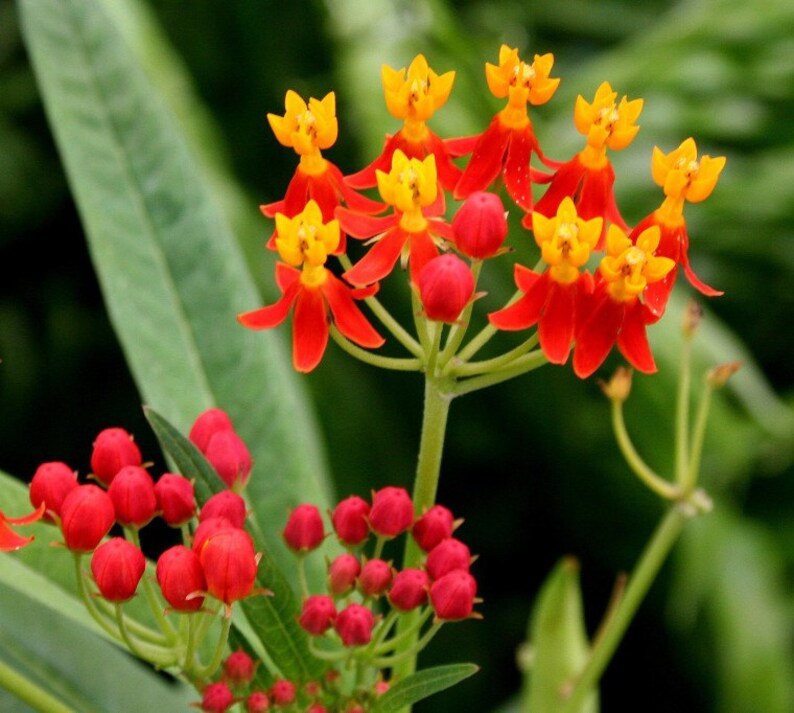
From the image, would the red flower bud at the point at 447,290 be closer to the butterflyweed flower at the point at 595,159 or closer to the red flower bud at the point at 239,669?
the butterflyweed flower at the point at 595,159

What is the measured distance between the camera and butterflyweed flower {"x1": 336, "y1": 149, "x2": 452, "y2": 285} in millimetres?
702

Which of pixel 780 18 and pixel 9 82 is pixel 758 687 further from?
pixel 9 82

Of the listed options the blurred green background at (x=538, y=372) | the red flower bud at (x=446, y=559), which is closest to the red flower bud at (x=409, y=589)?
the red flower bud at (x=446, y=559)

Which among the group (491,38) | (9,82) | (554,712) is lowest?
(554,712)

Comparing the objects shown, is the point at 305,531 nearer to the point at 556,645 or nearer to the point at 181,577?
the point at 181,577

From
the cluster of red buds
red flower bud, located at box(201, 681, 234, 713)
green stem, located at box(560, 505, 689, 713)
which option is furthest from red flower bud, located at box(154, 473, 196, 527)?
green stem, located at box(560, 505, 689, 713)

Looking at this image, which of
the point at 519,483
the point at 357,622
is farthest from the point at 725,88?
the point at 357,622

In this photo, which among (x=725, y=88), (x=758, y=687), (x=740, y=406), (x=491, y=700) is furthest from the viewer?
(x=725, y=88)

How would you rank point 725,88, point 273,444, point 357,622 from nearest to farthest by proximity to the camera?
point 357,622 < point 273,444 < point 725,88

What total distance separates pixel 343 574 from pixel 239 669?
0.29 feet

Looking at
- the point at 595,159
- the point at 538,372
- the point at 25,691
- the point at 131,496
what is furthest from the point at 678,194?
the point at 538,372

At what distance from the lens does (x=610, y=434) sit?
2.11 metres

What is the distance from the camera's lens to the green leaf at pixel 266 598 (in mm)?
700

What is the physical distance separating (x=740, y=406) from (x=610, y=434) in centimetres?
24
